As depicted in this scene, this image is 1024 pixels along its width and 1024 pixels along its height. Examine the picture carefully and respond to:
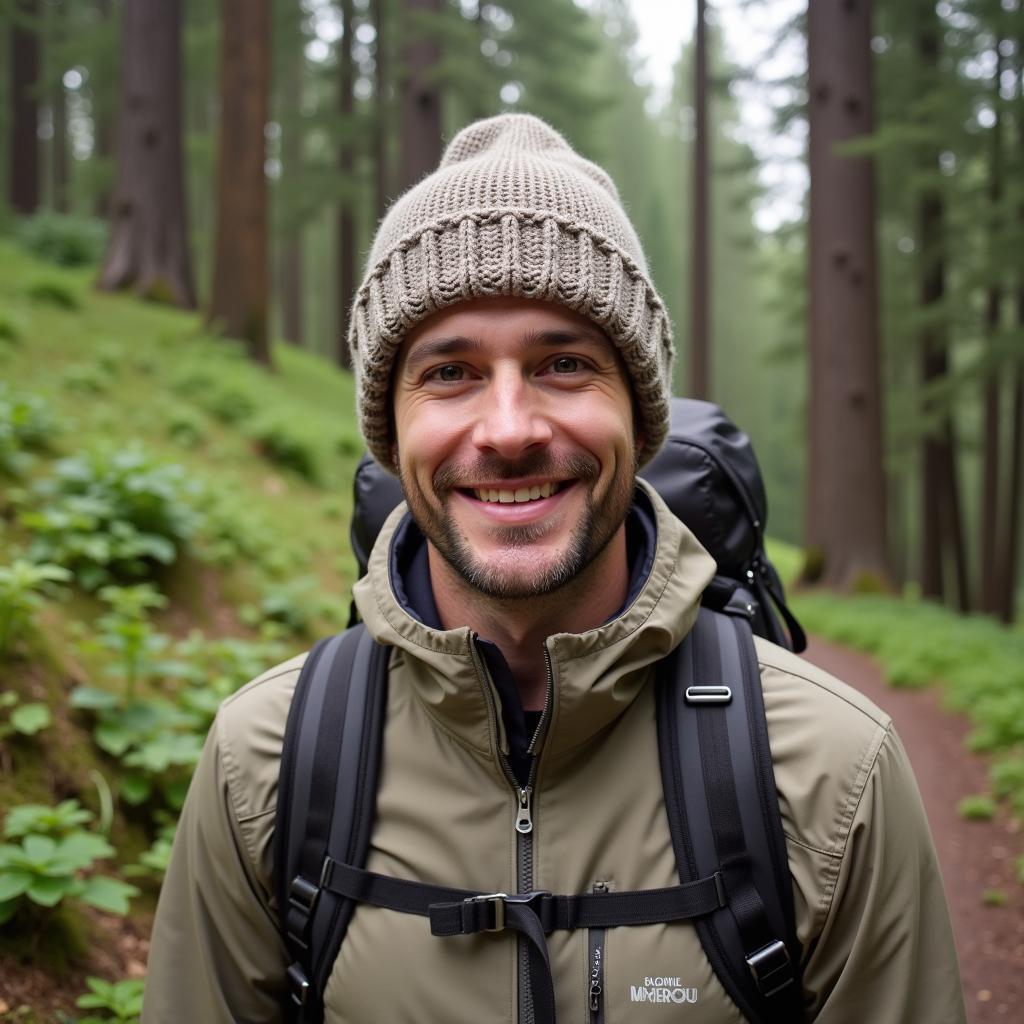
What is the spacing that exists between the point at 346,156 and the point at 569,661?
2242 centimetres

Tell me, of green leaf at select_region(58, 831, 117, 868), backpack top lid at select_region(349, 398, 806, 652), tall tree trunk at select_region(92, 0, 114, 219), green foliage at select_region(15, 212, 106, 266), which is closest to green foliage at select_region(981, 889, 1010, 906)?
backpack top lid at select_region(349, 398, 806, 652)

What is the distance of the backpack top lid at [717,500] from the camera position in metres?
2.75

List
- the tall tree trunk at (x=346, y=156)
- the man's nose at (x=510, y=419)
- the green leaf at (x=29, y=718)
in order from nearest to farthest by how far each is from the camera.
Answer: the man's nose at (x=510, y=419)
the green leaf at (x=29, y=718)
the tall tree trunk at (x=346, y=156)

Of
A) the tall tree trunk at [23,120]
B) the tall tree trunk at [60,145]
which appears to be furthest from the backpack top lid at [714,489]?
the tall tree trunk at [60,145]

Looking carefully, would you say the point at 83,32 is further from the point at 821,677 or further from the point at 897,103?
the point at 821,677

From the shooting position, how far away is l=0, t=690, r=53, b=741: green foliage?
316 centimetres

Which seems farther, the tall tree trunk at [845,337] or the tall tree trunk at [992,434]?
the tall tree trunk at [845,337]

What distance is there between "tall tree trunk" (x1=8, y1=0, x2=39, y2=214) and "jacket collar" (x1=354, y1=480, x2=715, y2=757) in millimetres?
22062

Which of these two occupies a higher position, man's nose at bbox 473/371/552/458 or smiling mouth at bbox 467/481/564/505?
man's nose at bbox 473/371/552/458

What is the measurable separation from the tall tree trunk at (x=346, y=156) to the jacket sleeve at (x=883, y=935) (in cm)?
1896

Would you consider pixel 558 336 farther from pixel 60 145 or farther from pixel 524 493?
pixel 60 145

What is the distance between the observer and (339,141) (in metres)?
20.0

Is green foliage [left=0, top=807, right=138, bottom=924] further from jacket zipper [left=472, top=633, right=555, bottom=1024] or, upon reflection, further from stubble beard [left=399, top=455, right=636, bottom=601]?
stubble beard [left=399, top=455, right=636, bottom=601]

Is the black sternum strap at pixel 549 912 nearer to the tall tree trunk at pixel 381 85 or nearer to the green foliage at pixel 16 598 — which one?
the green foliage at pixel 16 598
